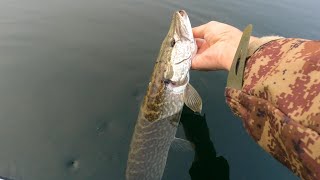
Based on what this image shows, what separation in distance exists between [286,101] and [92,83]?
301cm

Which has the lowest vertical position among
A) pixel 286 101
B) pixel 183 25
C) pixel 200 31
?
pixel 200 31

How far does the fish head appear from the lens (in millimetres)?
2941

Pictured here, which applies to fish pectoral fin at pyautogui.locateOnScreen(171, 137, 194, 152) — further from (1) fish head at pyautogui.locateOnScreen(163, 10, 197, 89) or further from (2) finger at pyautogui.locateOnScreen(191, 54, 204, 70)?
(2) finger at pyautogui.locateOnScreen(191, 54, 204, 70)

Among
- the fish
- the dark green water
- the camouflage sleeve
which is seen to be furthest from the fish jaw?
the camouflage sleeve

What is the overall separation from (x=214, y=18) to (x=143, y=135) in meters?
3.81

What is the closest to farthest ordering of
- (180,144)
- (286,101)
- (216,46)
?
(286,101)
(216,46)
(180,144)

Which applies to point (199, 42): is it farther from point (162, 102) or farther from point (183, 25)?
point (162, 102)

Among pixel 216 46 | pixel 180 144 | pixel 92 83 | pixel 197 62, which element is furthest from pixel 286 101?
pixel 92 83

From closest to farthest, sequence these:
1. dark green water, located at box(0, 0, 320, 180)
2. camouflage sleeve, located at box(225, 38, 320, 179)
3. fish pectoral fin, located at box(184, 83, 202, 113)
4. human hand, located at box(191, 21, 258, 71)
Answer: camouflage sleeve, located at box(225, 38, 320, 179) → human hand, located at box(191, 21, 258, 71) → fish pectoral fin, located at box(184, 83, 202, 113) → dark green water, located at box(0, 0, 320, 180)

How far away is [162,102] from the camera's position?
9.82 feet

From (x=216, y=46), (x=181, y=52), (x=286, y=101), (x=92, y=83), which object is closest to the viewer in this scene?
(x=286, y=101)

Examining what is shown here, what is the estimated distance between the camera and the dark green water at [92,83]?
10.4ft

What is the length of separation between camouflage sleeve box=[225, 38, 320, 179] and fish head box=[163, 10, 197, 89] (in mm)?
1044

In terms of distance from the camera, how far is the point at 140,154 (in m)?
2.96
